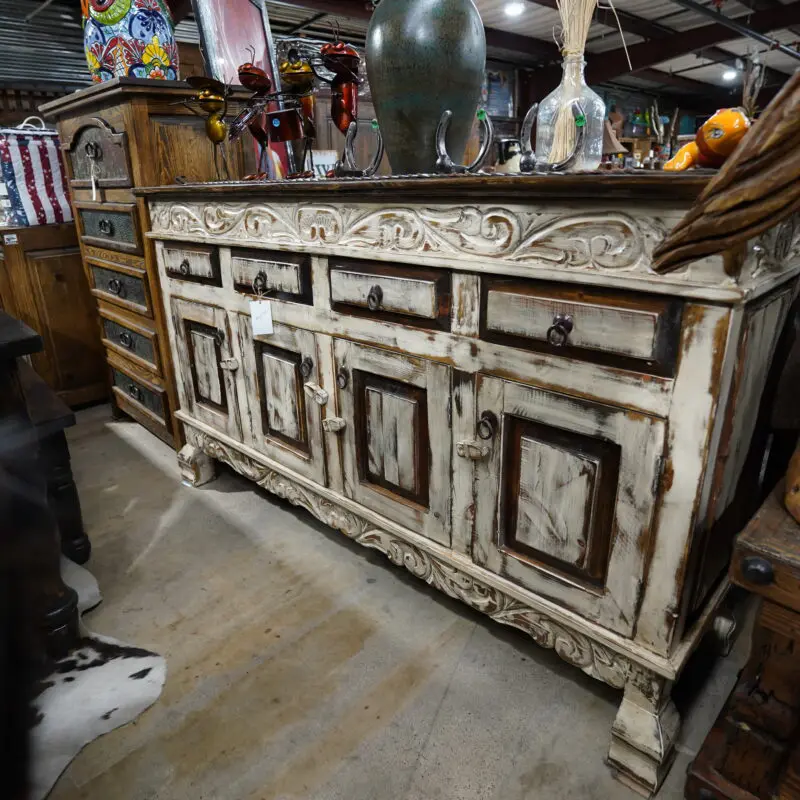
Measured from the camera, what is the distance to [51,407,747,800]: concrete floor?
1009mm

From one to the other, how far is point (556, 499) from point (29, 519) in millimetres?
1059

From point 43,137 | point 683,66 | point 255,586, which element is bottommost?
point 255,586

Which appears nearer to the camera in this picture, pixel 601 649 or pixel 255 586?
pixel 601 649

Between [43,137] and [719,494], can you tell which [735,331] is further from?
[43,137]

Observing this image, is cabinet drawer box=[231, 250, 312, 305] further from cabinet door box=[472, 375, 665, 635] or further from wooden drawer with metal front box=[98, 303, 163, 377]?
wooden drawer with metal front box=[98, 303, 163, 377]

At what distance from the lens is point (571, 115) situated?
1304mm

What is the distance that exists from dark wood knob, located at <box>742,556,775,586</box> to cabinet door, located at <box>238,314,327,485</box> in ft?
3.00

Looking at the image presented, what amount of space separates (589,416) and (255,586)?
102cm

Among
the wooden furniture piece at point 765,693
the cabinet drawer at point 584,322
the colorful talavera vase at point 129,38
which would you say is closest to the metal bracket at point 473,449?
the cabinet drawer at point 584,322

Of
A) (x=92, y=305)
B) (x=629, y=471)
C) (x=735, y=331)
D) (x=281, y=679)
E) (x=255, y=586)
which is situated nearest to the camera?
(x=735, y=331)

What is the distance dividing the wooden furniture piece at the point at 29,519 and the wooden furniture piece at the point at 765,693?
119 centimetres

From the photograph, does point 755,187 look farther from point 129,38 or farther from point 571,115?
point 129,38

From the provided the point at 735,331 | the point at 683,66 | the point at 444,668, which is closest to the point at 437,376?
the point at 735,331

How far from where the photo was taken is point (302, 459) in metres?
1.52
